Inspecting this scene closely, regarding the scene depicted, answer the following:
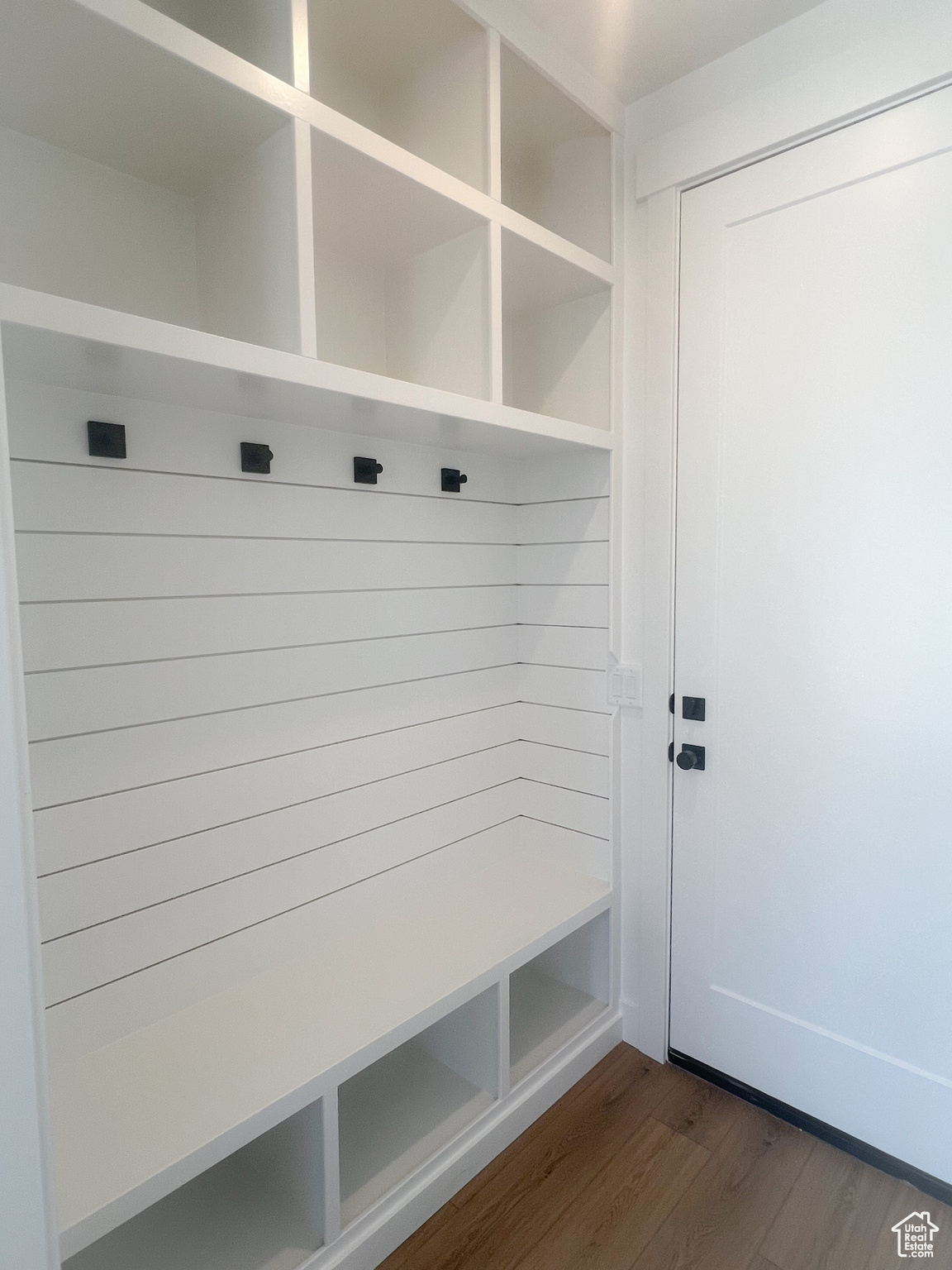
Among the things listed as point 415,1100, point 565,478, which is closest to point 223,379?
point 565,478

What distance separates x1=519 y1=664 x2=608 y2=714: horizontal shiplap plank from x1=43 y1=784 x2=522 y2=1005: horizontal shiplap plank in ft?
1.28

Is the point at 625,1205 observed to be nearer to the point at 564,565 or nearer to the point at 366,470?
the point at 564,565

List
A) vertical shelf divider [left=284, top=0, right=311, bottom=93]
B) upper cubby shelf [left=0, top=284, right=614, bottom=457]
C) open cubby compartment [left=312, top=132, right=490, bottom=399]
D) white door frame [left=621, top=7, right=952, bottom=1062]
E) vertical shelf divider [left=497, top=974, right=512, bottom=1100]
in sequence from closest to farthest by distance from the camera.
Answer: upper cubby shelf [left=0, top=284, right=614, bottom=457]
vertical shelf divider [left=284, top=0, right=311, bottom=93]
open cubby compartment [left=312, top=132, right=490, bottom=399]
white door frame [left=621, top=7, right=952, bottom=1062]
vertical shelf divider [left=497, top=974, right=512, bottom=1100]

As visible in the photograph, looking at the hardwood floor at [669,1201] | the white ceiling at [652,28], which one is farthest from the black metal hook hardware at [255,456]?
the hardwood floor at [669,1201]

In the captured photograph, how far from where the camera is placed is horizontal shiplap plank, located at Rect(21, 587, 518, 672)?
1.29 metres

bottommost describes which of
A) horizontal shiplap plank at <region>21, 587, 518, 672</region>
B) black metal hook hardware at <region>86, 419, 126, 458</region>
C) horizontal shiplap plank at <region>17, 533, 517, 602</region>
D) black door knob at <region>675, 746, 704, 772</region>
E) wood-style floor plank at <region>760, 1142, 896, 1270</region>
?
wood-style floor plank at <region>760, 1142, 896, 1270</region>

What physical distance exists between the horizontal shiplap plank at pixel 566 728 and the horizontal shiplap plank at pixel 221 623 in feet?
1.23

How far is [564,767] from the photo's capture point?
2.16 metres

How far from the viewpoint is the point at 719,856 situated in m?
1.87

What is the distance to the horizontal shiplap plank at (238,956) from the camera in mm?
1335

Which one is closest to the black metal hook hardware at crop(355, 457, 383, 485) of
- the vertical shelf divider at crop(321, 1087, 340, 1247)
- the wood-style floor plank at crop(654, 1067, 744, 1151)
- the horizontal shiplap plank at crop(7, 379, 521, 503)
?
the horizontal shiplap plank at crop(7, 379, 521, 503)

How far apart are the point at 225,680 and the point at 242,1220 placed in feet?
3.50

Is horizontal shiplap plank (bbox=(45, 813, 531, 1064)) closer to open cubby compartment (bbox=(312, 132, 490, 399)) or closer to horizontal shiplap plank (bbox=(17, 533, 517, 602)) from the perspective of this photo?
horizontal shiplap plank (bbox=(17, 533, 517, 602))

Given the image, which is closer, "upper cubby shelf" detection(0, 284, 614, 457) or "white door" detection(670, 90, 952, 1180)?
"upper cubby shelf" detection(0, 284, 614, 457)
